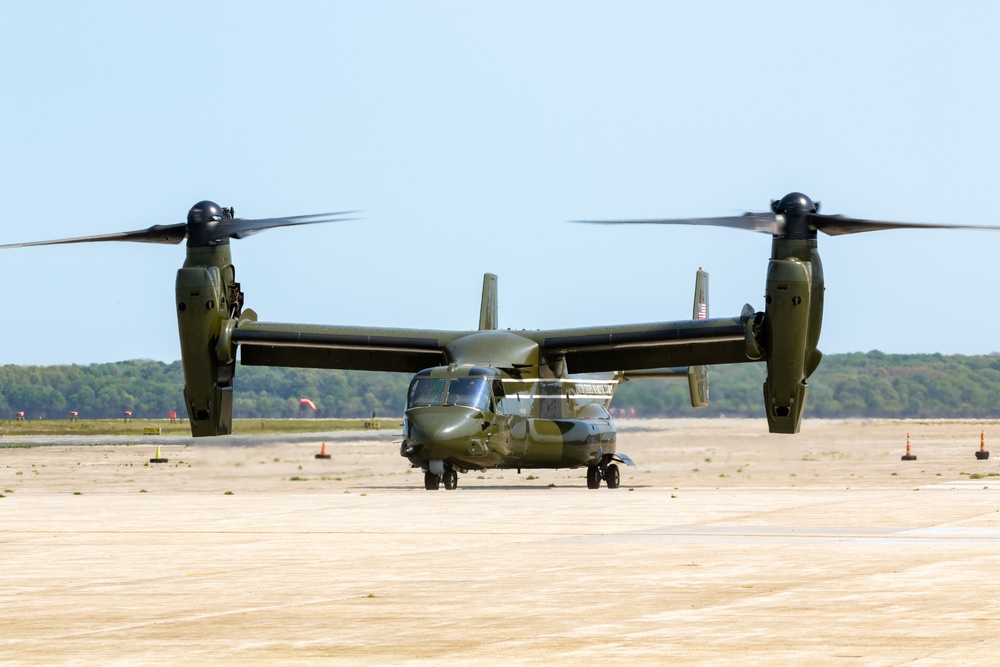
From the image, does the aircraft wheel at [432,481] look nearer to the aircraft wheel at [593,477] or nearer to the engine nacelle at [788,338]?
the aircraft wheel at [593,477]

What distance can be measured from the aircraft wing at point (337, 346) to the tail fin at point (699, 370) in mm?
9680

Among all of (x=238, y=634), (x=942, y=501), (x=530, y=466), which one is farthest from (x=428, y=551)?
(x=530, y=466)

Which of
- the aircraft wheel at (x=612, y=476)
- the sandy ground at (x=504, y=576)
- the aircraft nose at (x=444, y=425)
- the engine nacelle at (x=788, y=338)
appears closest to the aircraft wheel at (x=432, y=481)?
the sandy ground at (x=504, y=576)

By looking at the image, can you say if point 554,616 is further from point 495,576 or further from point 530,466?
point 530,466

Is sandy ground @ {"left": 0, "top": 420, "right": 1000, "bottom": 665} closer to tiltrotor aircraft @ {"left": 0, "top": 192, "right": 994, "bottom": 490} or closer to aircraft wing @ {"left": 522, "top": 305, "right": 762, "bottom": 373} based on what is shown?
tiltrotor aircraft @ {"left": 0, "top": 192, "right": 994, "bottom": 490}

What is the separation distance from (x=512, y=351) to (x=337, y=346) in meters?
4.54

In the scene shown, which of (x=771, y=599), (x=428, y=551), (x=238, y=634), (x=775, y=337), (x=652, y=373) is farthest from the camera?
(x=652, y=373)

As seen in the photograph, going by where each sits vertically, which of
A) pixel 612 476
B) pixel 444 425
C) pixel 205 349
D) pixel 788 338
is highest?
pixel 788 338

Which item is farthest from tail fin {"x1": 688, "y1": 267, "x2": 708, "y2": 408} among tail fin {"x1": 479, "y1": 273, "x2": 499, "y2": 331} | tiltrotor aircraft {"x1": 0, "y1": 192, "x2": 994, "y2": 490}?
tiltrotor aircraft {"x1": 0, "y1": 192, "x2": 994, "y2": 490}

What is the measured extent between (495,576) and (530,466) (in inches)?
649

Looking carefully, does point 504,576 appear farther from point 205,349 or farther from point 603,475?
point 603,475

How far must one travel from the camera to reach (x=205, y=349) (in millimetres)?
29656

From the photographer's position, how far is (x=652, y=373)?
135 feet

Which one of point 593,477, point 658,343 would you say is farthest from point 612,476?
point 658,343
